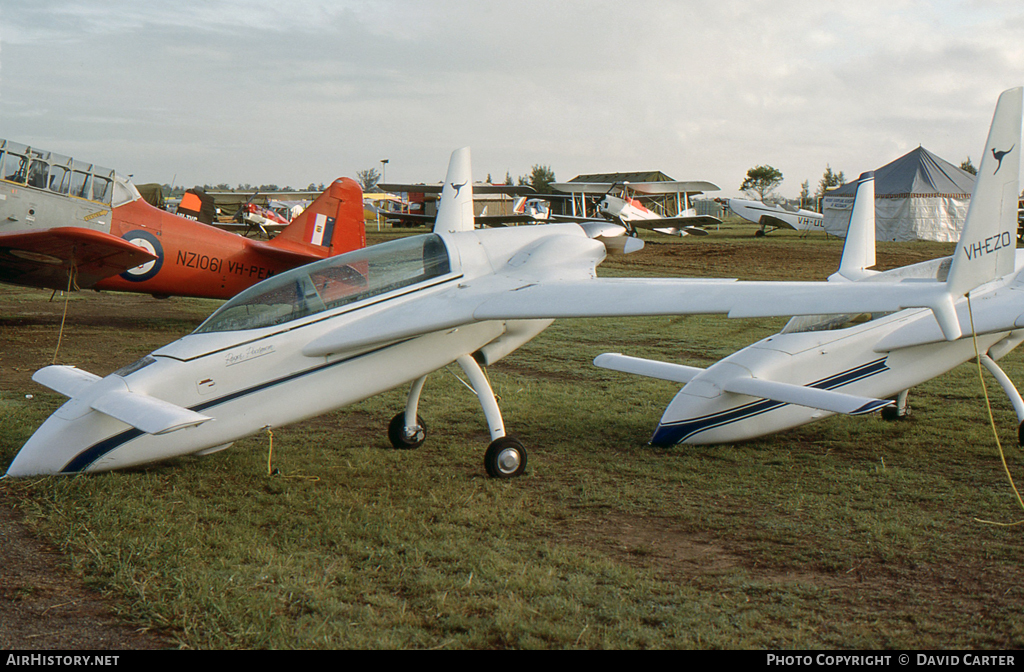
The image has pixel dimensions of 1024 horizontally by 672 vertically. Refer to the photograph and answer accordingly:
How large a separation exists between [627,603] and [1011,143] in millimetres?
4055

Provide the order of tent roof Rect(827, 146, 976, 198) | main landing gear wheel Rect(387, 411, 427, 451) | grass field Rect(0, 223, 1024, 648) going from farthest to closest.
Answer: tent roof Rect(827, 146, 976, 198) → main landing gear wheel Rect(387, 411, 427, 451) → grass field Rect(0, 223, 1024, 648)

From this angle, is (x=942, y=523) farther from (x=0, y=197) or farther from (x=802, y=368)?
(x=0, y=197)

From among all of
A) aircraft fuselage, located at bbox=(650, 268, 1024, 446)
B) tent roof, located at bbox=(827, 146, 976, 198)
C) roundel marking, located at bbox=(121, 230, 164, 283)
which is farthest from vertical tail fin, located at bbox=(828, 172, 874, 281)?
tent roof, located at bbox=(827, 146, 976, 198)

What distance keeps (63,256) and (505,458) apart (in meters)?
7.97

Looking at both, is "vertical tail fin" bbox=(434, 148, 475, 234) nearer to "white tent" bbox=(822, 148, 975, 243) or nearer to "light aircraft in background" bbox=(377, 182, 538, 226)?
"light aircraft in background" bbox=(377, 182, 538, 226)

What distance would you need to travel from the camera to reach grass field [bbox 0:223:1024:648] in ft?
11.2

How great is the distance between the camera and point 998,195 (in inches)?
208

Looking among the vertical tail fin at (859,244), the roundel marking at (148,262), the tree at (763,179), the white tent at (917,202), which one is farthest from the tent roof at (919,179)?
the tree at (763,179)

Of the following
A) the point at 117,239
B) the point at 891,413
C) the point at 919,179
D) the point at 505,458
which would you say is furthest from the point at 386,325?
the point at 919,179

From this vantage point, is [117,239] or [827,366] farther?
[117,239]

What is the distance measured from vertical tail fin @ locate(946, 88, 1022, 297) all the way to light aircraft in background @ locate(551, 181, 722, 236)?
86.1 feet

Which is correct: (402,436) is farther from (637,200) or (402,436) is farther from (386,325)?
(637,200)

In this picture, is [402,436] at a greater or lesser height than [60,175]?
lesser
